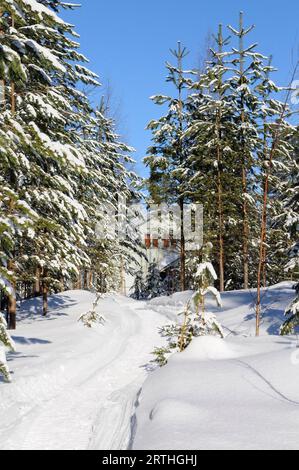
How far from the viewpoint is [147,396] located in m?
5.33

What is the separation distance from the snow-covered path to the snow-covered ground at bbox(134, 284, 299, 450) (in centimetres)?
63

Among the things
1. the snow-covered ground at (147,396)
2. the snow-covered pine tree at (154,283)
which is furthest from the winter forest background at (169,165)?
the snow-covered pine tree at (154,283)

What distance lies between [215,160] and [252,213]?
3843 mm

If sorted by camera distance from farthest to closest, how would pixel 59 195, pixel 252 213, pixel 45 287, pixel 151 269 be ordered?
pixel 151 269 → pixel 252 213 → pixel 45 287 → pixel 59 195

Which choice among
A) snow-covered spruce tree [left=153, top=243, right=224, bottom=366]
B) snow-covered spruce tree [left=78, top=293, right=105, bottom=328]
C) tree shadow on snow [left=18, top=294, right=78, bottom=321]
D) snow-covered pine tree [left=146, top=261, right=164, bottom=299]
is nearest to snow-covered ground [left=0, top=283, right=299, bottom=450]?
snow-covered spruce tree [left=153, top=243, right=224, bottom=366]

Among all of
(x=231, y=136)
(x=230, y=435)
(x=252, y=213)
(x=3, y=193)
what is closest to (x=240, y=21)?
(x=231, y=136)

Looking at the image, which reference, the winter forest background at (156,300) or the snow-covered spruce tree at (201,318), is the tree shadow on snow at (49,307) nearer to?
the winter forest background at (156,300)

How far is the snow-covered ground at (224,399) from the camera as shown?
3.49 metres

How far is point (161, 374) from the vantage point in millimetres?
6219

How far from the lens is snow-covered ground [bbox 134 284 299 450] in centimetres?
349

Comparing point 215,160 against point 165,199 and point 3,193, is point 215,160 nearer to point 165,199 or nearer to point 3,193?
point 165,199

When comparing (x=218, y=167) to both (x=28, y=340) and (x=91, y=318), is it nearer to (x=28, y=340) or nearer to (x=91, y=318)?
(x=91, y=318)

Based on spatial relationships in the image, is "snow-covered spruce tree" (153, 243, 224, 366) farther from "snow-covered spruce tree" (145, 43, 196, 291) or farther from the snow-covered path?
"snow-covered spruce tree" (145, 43, 196, 291)

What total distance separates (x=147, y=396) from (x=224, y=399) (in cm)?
125
